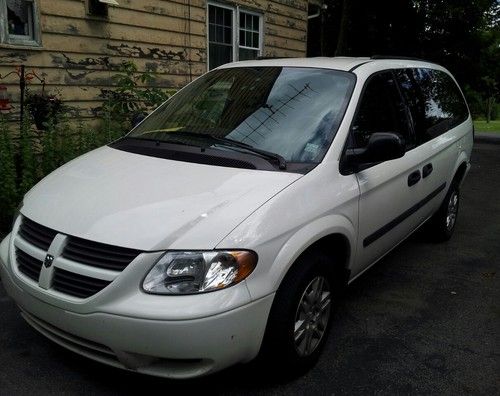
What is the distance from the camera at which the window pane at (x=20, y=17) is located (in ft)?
19.0

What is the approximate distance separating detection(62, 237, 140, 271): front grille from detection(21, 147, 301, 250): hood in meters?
0.03

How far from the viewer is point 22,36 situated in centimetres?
594

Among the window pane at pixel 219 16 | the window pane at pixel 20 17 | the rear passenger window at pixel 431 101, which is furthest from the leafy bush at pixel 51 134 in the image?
the rear passenger window at pixel 431 101

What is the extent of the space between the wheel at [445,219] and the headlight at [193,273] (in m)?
3.28

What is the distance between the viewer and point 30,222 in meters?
2.61

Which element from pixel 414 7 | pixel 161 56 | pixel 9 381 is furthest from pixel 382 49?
pixel 9 381

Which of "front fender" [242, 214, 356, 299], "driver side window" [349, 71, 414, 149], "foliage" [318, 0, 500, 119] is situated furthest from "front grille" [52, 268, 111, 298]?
"foliage" [318, 0, 500, 119]

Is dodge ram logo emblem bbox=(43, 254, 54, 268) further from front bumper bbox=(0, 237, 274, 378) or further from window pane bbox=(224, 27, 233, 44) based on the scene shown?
window pane bbox=(224, 27, 233, 44)

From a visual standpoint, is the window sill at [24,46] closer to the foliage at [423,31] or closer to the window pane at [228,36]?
the window pane at [228,36]

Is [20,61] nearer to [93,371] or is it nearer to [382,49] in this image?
[93,371]

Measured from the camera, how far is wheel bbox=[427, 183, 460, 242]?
490cm

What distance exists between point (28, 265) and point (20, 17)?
454 centimetres

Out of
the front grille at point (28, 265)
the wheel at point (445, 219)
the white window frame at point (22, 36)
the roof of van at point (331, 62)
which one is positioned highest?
the white window frame at point (22, 36)

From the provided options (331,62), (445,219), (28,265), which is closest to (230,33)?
(445,219)
